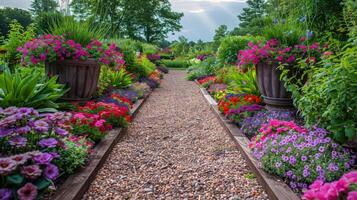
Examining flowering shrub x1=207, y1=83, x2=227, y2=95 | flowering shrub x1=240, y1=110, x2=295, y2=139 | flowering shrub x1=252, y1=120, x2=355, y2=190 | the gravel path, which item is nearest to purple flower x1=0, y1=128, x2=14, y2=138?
the gravel path

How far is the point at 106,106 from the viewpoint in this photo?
14.4 ft

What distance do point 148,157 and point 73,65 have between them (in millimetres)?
1897

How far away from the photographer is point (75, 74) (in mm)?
4539

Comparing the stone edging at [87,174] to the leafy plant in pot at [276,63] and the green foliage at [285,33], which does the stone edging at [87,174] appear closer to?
the leafy plant in pot at [276,63]

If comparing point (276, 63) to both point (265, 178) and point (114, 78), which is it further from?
point (114, 78)

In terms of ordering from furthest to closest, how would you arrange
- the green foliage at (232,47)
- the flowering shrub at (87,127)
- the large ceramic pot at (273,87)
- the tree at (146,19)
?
the tree at (146,19) < the green foliage at (232,47) < the large ceramic pot at (273,87) < the flowering shrub at (87,127)

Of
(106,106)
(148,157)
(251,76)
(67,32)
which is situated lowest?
Answer: (148,157)

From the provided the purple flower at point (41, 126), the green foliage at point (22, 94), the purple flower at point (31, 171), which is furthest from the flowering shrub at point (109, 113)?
the purple flower at point (31, 171)

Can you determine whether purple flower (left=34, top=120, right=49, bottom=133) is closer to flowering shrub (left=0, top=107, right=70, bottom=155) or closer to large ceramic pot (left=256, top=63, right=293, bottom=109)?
flowering shrub (left=0, top=107, right=70, bottom=155)

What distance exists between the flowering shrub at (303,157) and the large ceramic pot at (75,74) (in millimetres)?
2777

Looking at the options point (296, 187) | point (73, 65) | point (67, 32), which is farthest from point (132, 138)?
point (296, 187)

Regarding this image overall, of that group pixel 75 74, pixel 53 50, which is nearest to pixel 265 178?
pixel 75 74

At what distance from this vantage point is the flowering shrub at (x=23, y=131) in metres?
2.08

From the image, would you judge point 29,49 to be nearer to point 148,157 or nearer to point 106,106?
point 106,106
